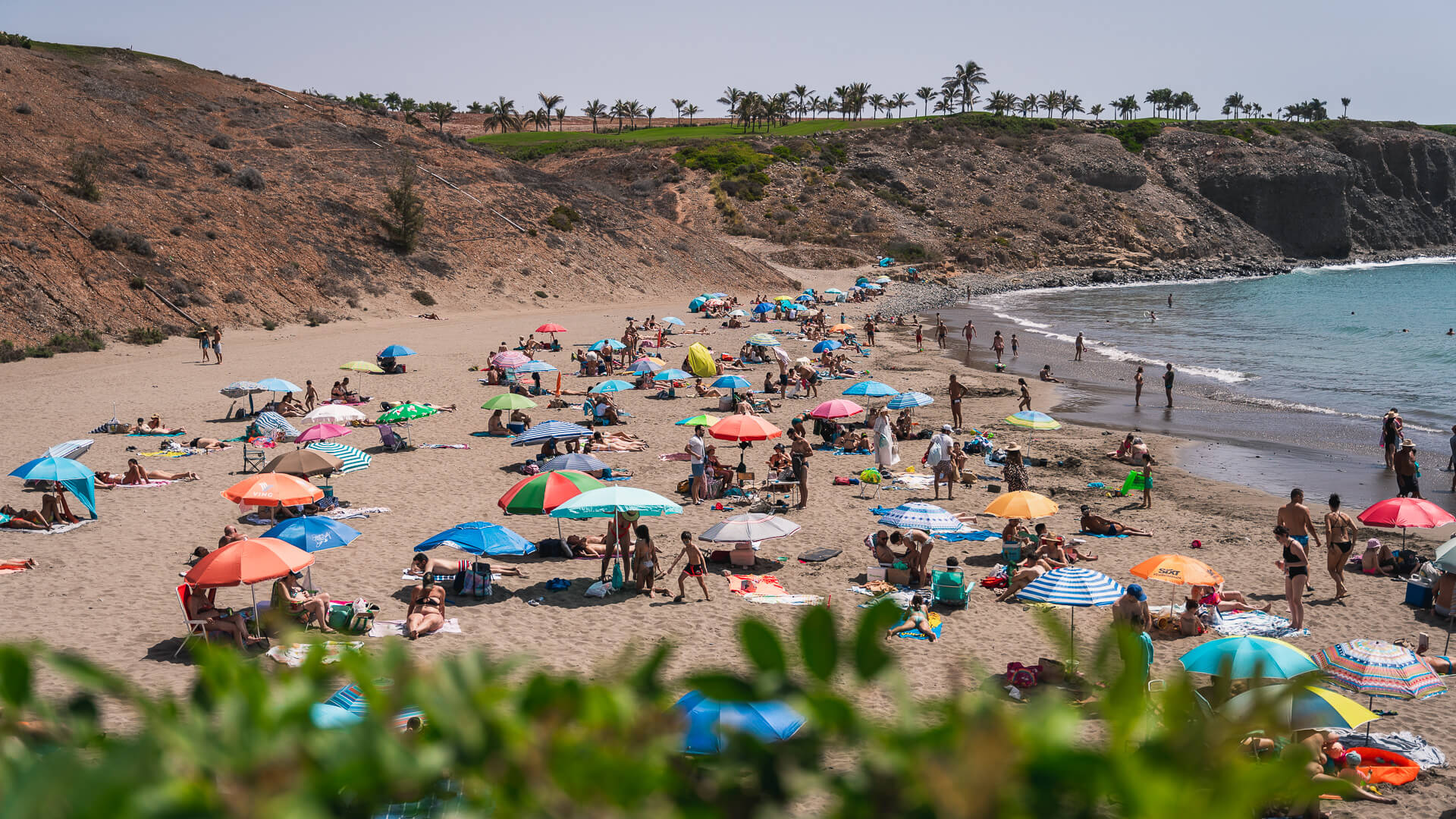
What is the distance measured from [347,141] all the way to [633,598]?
55.3m

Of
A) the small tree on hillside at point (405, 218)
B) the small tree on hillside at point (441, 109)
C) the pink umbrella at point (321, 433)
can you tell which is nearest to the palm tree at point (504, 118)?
the small tree on hillside at point (441, 109)

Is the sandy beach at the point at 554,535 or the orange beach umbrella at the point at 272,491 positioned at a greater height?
the orange beach umbrella at the point at 272,491

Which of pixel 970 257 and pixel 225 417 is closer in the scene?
pixel 225 417

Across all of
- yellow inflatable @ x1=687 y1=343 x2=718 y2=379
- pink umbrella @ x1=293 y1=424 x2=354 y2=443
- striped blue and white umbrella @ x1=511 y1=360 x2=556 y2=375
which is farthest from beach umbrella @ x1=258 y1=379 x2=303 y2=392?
yellow inflatable @ x1=687 y1=343 x2=718 y2=379

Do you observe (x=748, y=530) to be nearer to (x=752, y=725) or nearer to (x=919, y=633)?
(x=919, y=633)

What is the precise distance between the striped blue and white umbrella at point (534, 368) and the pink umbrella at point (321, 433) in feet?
28.3

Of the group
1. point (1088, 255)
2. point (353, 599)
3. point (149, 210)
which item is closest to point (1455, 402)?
point (353, 599)

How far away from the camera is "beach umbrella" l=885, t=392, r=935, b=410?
2248 cm

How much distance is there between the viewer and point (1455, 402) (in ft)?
99.6

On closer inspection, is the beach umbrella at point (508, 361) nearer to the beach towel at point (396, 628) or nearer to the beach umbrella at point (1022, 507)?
the beach umbrella at point (1022, 507)

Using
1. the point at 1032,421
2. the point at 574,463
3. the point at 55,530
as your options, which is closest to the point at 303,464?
the point at 55,530

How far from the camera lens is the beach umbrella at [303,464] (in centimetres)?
1538

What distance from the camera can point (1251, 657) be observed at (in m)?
8.70

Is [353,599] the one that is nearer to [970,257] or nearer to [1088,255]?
[970,257]
